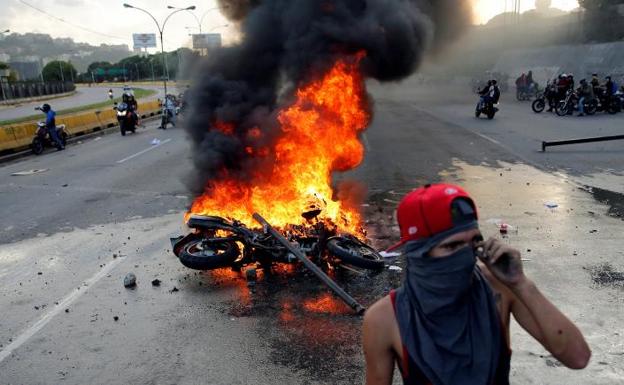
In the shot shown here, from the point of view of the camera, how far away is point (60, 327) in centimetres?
530

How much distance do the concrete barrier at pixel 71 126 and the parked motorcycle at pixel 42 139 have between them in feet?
2.04

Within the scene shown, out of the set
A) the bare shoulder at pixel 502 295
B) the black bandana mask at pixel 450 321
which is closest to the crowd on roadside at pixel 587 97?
the bare shoulder at pixel 502 295

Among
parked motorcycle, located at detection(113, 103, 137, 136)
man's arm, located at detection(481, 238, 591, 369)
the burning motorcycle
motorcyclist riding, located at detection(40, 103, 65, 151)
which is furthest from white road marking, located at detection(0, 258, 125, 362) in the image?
parked motorcycle, located at detection(113, 103, 137, 136)

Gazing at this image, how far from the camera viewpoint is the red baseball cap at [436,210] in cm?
178

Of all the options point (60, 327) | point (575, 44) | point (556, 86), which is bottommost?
point (60, 327)

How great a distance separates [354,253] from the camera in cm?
616

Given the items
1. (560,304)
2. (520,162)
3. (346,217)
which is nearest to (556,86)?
(520,162)

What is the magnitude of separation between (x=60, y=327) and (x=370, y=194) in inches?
259

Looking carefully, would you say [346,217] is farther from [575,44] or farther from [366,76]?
[575,44]

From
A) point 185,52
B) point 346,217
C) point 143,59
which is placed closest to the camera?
point 346,217

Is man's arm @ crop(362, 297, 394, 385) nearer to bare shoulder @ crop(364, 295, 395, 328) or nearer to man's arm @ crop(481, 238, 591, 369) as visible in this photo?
bare shoulder @ crop(364, 295, 395, 328)

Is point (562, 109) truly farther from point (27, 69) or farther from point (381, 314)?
point (27, 69)

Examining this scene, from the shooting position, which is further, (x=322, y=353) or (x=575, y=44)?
(x=575, y=44)

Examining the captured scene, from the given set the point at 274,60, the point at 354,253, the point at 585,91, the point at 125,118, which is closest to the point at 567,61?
the point at 585,91
